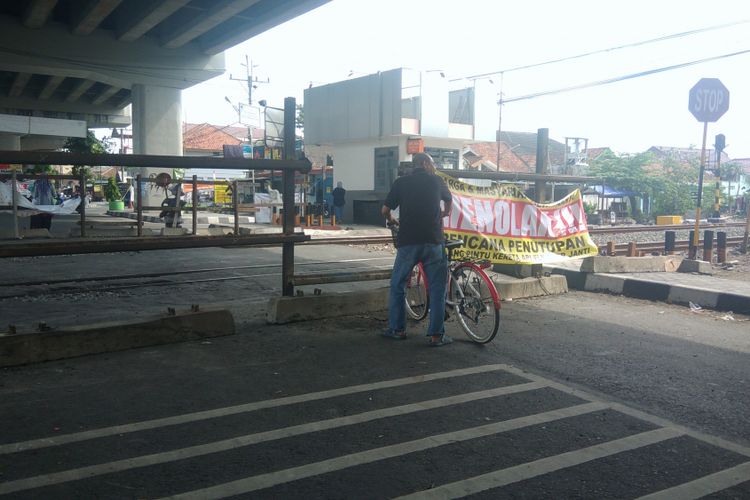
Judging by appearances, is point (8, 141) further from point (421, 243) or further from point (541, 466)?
point (541, 466)

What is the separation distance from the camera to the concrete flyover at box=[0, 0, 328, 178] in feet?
70.1

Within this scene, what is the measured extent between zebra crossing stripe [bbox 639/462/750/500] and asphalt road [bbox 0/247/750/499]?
0.05 ft

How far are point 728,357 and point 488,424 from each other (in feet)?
9.81

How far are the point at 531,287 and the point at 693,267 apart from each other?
4.48 m

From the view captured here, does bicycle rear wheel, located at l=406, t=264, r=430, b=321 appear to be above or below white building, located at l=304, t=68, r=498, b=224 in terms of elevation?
below

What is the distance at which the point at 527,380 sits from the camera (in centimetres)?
486

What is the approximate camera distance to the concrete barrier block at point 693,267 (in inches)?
437

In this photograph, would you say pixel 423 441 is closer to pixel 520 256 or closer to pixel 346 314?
pixel 346 314

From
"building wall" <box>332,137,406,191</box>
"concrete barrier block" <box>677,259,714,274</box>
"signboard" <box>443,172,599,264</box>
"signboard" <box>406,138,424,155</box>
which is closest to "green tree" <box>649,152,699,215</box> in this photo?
"signboard" <box>406,138,424,155</box>

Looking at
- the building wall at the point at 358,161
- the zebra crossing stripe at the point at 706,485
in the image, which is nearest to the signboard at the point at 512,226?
the zebra crossing stripe at the point at 706,485

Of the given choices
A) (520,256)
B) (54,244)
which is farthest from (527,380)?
(54,244)

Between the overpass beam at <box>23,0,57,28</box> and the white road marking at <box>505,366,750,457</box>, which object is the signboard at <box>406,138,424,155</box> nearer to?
the overpass beam at <box>23,0,57,28</box>

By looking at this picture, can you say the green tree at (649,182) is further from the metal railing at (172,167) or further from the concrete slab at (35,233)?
the metal railing at (172,167)

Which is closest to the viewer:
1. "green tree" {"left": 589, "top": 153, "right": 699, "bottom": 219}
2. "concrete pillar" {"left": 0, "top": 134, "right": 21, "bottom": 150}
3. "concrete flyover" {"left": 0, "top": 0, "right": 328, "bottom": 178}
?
"concrete flyover" {"left": 0, "top": 0, "right": 328, "bottom": 178}
